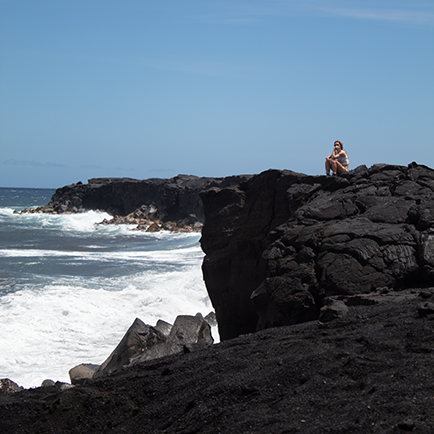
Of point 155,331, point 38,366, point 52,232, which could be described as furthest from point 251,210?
Answer: point 52,232

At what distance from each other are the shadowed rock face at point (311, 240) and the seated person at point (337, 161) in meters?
0.45

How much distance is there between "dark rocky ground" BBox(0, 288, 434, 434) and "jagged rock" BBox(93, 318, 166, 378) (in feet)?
8.66

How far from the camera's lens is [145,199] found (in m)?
52.2

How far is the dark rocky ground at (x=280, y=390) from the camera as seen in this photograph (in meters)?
3.24

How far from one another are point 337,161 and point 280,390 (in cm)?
703

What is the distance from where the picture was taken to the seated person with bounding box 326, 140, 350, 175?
33.0ft

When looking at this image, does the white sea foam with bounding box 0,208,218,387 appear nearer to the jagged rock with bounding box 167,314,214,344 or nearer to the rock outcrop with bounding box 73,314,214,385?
the rock outcrop with bounding box 73,314,214,385

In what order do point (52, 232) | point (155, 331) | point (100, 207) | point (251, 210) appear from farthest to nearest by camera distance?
point (100, 207), point (52, 232), point (251, 210), point (155, 331)

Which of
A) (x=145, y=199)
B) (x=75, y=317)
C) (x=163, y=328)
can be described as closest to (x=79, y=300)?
(x=75, y=317)

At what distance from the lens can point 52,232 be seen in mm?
39438

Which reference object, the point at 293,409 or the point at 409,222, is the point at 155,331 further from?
the point at 293,409

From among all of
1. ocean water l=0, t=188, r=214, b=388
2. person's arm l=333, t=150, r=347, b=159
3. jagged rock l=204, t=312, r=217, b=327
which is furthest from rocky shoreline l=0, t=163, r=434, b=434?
jagged rock l=204, t=312, r=217, b=327

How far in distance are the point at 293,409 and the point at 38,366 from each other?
7.58 metres

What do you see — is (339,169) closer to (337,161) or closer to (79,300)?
(337,161)
